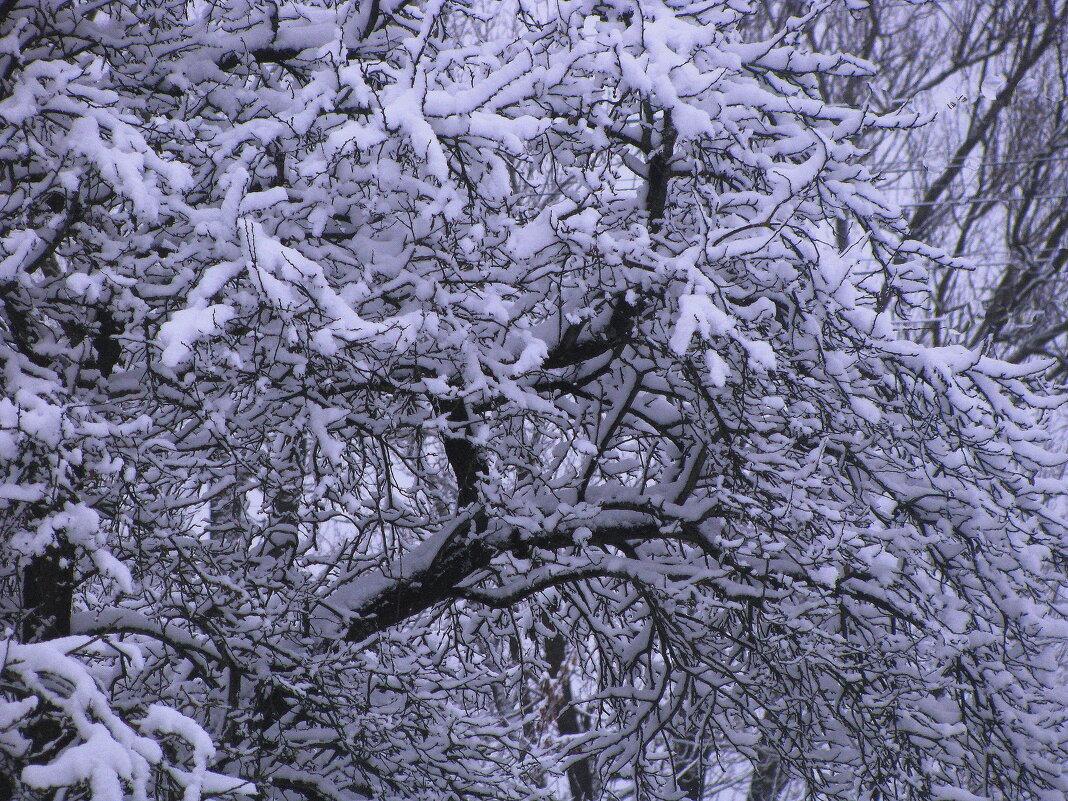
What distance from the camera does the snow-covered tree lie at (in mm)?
3416

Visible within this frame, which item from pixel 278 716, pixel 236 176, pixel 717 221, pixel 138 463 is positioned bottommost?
pixel 278 716

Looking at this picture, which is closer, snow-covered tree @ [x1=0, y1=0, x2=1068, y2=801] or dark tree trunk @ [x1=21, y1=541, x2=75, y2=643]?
snow-covered tree @ [x1=0, y1=0, x2=1068, y2=801]

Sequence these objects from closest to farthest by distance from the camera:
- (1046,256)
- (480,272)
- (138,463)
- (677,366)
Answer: (138,463)
(480,272)
(677,366)
(1046,256)

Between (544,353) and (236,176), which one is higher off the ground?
(236,176)

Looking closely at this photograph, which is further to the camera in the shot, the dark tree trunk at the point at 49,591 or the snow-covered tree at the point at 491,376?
the dark tree trunk at the point at 49,591

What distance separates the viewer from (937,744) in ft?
14.5

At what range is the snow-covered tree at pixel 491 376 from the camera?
11.2 feet

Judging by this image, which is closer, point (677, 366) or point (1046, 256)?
point (677, 366)

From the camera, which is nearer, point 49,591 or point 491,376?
point 49,591

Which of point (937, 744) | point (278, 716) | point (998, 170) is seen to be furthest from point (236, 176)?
point (998, 170)

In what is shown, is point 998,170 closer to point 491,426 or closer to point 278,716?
point 491,426

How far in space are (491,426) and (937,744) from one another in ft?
9.07

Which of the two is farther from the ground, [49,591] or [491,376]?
[491,376]

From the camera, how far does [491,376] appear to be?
4.09 metres
